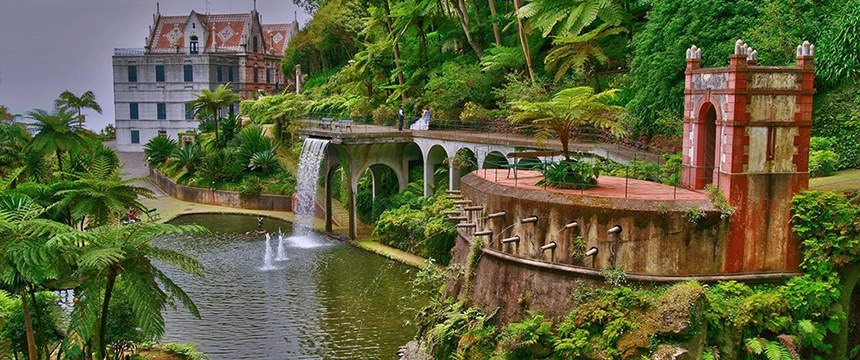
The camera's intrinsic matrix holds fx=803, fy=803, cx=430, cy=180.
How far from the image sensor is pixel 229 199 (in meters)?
38.2

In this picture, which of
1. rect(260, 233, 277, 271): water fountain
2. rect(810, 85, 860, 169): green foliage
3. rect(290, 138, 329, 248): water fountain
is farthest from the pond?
rect(810, 85, 860, 169): green foliage

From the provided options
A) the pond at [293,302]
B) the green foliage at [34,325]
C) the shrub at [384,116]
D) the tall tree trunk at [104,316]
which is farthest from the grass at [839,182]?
the shrub at [384,116]

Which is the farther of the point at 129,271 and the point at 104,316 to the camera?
the point at 104,316

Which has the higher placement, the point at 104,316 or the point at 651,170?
the point at 651,170

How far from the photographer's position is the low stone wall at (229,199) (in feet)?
122

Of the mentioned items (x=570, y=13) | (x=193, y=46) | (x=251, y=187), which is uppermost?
(x=193, y=46)

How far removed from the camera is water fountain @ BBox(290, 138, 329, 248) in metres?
30.7

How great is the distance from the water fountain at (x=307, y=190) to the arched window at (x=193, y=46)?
32802 millimetres

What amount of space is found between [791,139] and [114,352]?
41.4 ft

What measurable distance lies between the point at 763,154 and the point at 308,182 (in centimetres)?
2113

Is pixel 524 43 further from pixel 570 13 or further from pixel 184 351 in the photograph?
pixel 184 351

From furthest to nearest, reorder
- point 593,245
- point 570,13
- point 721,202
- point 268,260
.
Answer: point 570,13
point 268,260
point 593,245
point 721,202

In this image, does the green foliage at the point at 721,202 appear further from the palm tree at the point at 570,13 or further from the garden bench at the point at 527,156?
the palm tree at the point at 570,13

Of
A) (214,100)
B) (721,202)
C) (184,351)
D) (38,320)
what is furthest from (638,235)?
(214,100)
